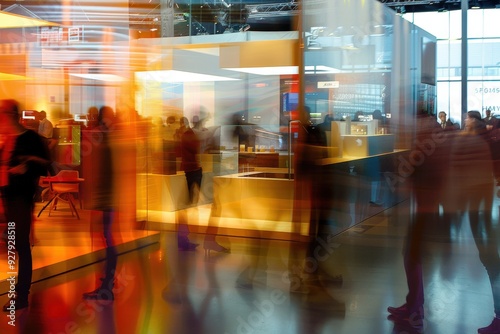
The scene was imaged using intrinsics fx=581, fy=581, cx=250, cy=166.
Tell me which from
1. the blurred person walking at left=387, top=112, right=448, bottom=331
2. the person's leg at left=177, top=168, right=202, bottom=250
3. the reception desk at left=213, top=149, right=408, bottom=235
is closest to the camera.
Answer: the blurred person walking at left=387, top=112, right=448, bottom=331

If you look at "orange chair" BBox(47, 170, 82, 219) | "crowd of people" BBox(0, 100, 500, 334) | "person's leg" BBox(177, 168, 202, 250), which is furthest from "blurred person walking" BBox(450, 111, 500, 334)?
"orange chair" BBox(47, 170, 82, 219)

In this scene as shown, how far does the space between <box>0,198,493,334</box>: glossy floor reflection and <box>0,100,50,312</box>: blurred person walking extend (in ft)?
0.92

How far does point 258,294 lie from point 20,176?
2.10m

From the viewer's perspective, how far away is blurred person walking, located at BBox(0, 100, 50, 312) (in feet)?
14.1

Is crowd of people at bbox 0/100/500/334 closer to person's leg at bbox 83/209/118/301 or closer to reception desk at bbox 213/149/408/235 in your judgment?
person's leg at bbox 83/209/118/301

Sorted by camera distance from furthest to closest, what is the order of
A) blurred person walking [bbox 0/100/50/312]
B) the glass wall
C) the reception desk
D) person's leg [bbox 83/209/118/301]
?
the glass wall, the reception desk, person's leg [bbox 83/209/118/301], blurred person walking [bbox 0/100/50/312]

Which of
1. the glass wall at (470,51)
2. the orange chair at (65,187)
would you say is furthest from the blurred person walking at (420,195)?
the orange chair at (65,187)

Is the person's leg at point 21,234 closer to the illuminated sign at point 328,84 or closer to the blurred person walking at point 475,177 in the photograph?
the blurred person walking at point 475,177

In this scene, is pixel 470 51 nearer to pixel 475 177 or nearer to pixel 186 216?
pixel 186 216

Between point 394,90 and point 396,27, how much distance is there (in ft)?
3.93

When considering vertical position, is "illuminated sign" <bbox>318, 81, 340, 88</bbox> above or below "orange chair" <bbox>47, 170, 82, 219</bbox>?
above

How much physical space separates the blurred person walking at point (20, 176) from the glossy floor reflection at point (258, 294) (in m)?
0.28

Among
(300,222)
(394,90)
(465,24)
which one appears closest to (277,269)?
(300,222)

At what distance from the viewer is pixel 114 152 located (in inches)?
194
